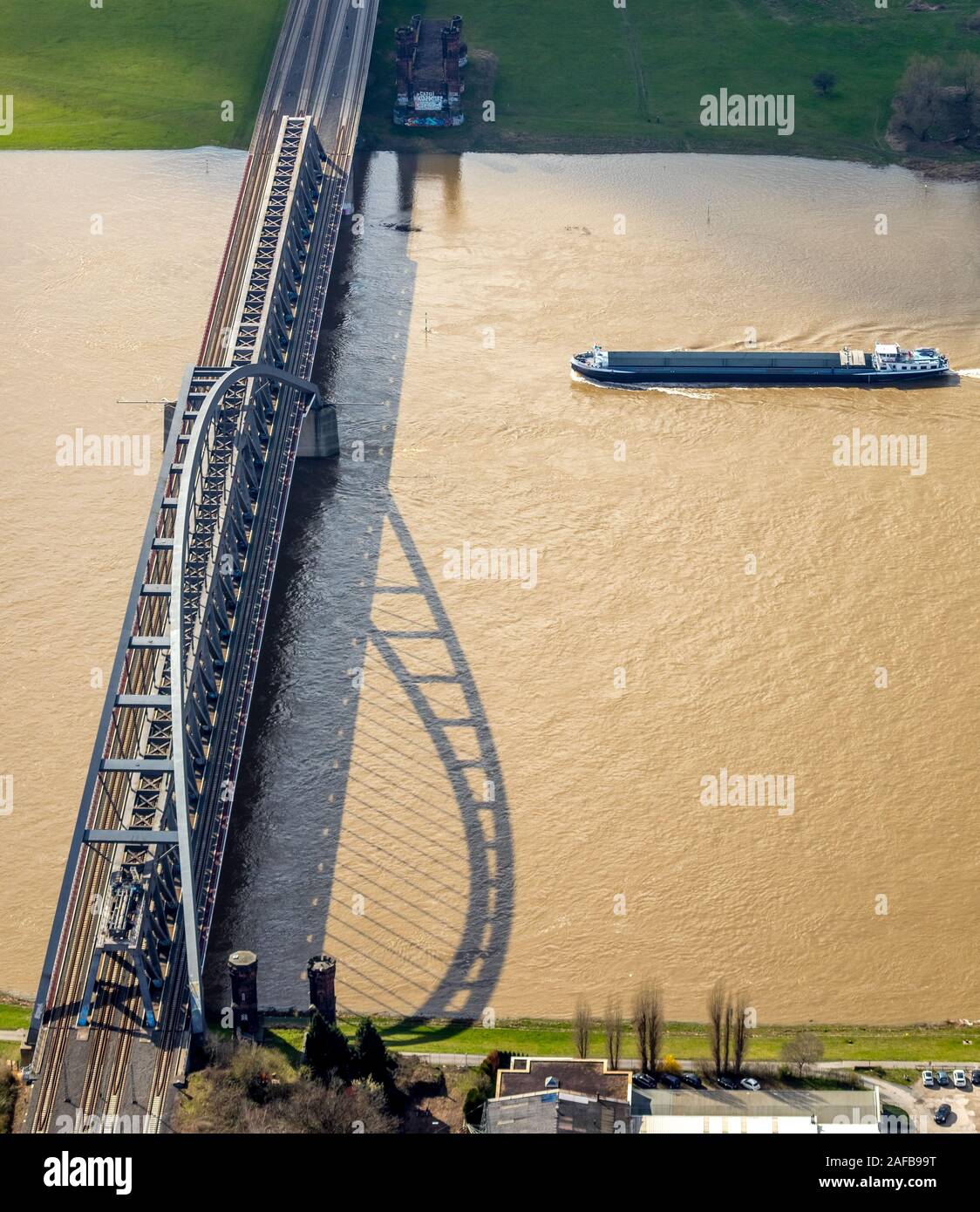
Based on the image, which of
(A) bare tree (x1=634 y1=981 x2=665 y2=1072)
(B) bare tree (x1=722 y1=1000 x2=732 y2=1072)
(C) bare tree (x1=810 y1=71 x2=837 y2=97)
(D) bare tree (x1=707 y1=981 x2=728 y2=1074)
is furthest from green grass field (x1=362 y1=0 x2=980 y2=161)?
(B) bare tree (x1=722 y1=1000 x2=732 y2=1072)

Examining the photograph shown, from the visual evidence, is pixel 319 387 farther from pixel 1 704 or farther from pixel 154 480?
pixel 1 704

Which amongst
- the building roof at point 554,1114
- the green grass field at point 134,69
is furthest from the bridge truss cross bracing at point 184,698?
the green grass field at point 134,69

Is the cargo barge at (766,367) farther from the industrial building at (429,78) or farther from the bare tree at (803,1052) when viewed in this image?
the bare tree at (803,1052)

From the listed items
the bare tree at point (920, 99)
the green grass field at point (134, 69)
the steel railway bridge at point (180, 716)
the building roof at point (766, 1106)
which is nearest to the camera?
the building roof at point (766, 1106)

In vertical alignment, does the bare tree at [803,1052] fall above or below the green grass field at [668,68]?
below

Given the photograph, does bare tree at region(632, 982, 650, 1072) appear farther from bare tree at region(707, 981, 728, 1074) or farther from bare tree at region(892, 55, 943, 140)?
bare tree at region(892, 55, 943, 140)
